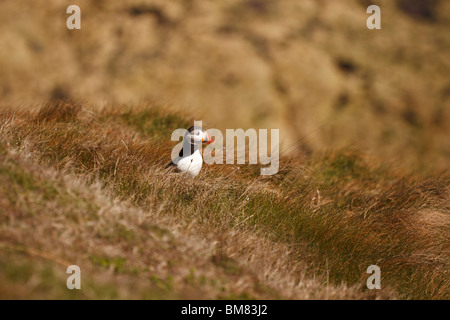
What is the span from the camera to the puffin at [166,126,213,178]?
4383 mm

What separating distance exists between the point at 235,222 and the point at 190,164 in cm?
76

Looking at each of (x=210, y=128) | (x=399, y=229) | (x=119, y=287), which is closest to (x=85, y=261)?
(x=119, y=287)

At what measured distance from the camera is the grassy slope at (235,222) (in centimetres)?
306

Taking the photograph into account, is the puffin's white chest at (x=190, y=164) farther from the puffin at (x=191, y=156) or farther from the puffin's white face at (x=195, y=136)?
the puffin's white face at (x=195, y=136)

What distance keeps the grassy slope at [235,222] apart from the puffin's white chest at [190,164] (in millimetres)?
114

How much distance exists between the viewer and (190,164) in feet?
14.4

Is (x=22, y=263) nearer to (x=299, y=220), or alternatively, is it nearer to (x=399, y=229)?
(x=299, y=220)

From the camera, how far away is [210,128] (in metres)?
Result: 6.48

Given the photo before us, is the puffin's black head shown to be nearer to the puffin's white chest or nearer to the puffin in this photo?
the puffin

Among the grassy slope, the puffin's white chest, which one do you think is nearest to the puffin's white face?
the puffin's white chest

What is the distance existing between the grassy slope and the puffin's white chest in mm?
114

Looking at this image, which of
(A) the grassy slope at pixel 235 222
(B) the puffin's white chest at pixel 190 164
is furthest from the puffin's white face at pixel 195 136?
(A) the grassy slope at pixel 235 222

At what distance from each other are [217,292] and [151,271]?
1.47ft
